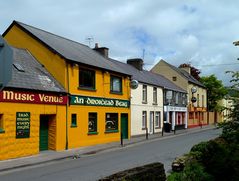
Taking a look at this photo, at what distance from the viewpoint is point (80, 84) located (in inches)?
1021

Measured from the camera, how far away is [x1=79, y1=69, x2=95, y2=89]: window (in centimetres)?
2612

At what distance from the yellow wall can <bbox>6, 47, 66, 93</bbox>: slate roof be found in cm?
107

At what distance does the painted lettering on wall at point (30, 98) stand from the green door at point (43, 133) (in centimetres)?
121

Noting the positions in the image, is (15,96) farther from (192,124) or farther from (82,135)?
(192,124)

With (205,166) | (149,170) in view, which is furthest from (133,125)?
(149,170)

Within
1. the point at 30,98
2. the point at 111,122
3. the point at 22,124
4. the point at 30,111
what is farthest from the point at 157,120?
the point at 22,124

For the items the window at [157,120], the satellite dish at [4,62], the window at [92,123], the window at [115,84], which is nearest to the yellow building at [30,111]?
the window at [92,123]

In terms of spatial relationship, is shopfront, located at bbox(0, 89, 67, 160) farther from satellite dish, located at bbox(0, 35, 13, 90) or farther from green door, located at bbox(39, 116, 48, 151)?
satellite dish, located at bbox(0, 35, 13, 90)

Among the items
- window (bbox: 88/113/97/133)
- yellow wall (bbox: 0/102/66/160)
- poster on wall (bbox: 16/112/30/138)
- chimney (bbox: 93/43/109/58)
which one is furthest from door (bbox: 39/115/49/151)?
chimney (bbox: 93/43/109/58)

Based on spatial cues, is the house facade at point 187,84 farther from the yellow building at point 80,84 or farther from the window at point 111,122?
the window at point 111,122

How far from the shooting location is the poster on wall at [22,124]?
19.8 m

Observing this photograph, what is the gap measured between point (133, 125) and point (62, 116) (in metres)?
11.7

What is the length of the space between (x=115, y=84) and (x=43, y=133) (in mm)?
9786

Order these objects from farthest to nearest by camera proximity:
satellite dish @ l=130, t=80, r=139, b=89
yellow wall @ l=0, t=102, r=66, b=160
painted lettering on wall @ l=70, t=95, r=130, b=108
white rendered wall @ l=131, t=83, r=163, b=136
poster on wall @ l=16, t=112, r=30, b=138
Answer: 1. white rendered wall @ l=131, t=83, r=163, b=136
2. satellite dish @ l=130, t=80, r=139, b=89
3. painted lettering on wall @ l=70, t=95, r=130, b=108
4. poster on wall @ l=16, t=112, r=30, b=138
5. yellow wall @ l=0, t=102, r=66, b=160
